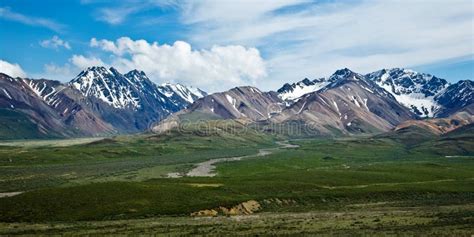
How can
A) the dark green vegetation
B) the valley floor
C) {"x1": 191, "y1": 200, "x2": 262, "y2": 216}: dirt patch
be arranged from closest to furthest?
the valley floor < the dark green vegetation < {"x1": 191, "y1": 200, "x2": 262, "y2": 216}: dirt patch

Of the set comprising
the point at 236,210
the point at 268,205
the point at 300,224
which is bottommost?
the point at 268,205

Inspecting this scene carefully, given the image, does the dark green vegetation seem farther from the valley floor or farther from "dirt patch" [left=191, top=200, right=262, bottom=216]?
"dirt patch" [left=191, top=200, right=262, bottom=216]

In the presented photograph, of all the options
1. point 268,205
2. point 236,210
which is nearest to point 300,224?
point 236,210

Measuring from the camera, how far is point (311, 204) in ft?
312

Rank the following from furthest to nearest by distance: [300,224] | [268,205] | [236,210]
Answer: [268,205] → [236,210] → [300,224]

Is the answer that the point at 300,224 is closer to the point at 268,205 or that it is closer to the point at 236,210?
the point at 236,210

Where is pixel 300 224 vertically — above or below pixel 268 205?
above

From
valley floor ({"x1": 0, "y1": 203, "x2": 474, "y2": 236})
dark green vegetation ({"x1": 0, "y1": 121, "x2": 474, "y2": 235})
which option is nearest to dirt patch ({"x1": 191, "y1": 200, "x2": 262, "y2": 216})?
dark green vegetation ({"x1": 0, "y1": 121, "x2": 474, "y2": 235})

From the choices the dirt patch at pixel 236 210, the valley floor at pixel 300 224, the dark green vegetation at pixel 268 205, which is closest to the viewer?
the valley floor at pixel 300 224

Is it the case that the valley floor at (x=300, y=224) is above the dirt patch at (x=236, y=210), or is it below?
above

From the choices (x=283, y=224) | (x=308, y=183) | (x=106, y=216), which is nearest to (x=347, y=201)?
(x=308, y=183)

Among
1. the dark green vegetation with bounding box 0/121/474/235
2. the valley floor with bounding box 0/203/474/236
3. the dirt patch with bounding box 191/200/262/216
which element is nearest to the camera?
the valley floor with bounding box 0/203/474/236

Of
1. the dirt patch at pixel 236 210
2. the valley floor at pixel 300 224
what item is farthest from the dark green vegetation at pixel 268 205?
the dirt patch at pixel 236 210

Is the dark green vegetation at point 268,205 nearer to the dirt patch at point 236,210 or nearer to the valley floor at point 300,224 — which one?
the valley floor at point 300,224
